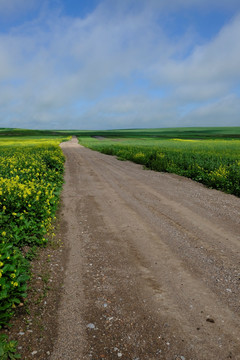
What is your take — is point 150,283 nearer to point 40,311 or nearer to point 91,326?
point 91,326

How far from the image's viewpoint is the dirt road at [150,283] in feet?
10.5

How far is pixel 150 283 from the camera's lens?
4484 mm

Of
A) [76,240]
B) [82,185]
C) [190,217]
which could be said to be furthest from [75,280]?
[82,185]

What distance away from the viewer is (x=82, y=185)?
508 inches

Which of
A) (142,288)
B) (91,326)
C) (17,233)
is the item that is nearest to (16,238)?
(17,233)

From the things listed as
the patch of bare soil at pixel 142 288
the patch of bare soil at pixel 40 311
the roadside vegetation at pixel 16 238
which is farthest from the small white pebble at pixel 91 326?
the roadside vegetation at pixel 16 238

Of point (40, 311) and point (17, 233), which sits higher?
point (17, 233)

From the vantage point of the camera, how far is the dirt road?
10.5 feet

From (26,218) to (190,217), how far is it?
5.17m

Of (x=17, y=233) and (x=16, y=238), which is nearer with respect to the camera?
(x=16, y=238)

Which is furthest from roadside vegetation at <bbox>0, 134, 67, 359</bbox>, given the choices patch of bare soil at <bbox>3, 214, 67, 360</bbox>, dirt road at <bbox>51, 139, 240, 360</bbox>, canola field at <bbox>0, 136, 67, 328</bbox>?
dirt road at <bbox>51, 139, 240, 360</bbox>

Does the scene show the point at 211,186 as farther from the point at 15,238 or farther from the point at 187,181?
the point at 15,238

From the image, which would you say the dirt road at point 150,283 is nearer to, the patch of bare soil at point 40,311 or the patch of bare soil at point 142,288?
the patch of bare soil at point 142,288

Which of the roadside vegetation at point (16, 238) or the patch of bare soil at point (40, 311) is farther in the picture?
the roadside vegetation at point (16, 238)
